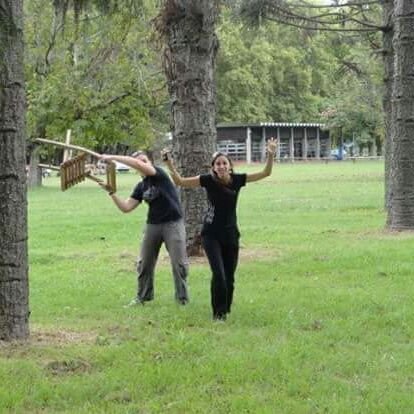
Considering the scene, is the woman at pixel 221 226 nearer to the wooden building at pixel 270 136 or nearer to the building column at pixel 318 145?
the wooden building at pixel 270 136

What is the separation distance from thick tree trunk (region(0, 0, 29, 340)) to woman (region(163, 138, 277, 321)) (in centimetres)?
178

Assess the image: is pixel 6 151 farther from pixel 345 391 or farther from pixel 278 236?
pixel 278 236

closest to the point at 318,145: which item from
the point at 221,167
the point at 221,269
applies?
the point at 221,167

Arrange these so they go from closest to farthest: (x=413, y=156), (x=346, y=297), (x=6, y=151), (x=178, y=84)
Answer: (x=6, y=151), (x=346, y=297), (x=178, y=84), (x=413, y=156)

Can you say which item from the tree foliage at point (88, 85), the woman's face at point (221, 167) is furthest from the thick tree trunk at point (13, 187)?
the tree foliage at point (88, 85)

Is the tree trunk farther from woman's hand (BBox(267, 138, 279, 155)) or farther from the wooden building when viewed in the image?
the wooden building

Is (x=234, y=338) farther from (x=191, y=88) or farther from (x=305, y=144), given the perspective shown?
(x=305, y=144)

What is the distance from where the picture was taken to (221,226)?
798 cm

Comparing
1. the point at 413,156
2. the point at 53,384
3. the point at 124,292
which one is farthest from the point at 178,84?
the point at 53,384

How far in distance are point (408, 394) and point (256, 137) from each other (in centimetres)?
7960

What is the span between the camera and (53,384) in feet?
19.1

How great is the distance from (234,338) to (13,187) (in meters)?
2.22

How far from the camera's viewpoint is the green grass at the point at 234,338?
552 cm

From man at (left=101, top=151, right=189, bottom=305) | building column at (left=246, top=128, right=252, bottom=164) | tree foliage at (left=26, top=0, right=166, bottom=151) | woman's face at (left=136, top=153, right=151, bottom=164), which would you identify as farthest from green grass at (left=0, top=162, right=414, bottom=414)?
building column at (left=246, top=128, right=252, bottom=164)
